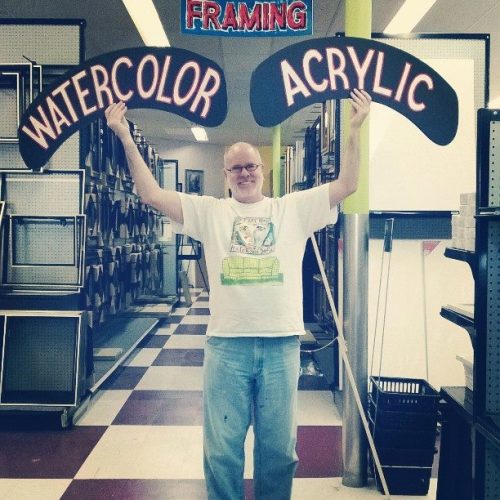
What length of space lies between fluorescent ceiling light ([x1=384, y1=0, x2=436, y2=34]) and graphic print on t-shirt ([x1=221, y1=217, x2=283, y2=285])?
171 inches

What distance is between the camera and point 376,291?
334 centimetres

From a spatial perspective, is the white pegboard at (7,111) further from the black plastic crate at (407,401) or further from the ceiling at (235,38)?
the black plastic crate at (407,401)

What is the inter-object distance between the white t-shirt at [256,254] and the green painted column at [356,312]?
0.67 m

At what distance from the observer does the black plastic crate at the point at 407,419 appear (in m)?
2.41

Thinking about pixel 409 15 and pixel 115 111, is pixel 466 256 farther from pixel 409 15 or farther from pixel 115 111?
pixel 409 15

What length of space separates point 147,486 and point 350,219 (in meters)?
1.51

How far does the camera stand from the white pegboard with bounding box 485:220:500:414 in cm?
173

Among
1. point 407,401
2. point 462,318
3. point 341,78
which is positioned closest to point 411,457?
point 407,401

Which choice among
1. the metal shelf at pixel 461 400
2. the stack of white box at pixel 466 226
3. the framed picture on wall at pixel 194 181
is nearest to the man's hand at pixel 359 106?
the stack of white box at pixel 466 226

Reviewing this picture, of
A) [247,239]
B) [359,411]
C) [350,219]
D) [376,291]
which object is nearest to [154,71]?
[247,239]

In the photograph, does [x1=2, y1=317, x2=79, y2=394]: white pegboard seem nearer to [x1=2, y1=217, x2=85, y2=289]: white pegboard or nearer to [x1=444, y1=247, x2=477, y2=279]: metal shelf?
[x1=2, y1=217, x2=85, y2=289]: white pegboard

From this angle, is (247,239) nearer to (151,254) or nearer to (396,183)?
(396,183)

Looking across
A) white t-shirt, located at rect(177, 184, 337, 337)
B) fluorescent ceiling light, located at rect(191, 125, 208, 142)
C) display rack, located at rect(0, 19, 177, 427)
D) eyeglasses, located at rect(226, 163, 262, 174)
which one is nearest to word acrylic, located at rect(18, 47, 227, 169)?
eyeglasses, located at rect(226, 163, 262, 174)

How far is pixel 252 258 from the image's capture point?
1.77 m
